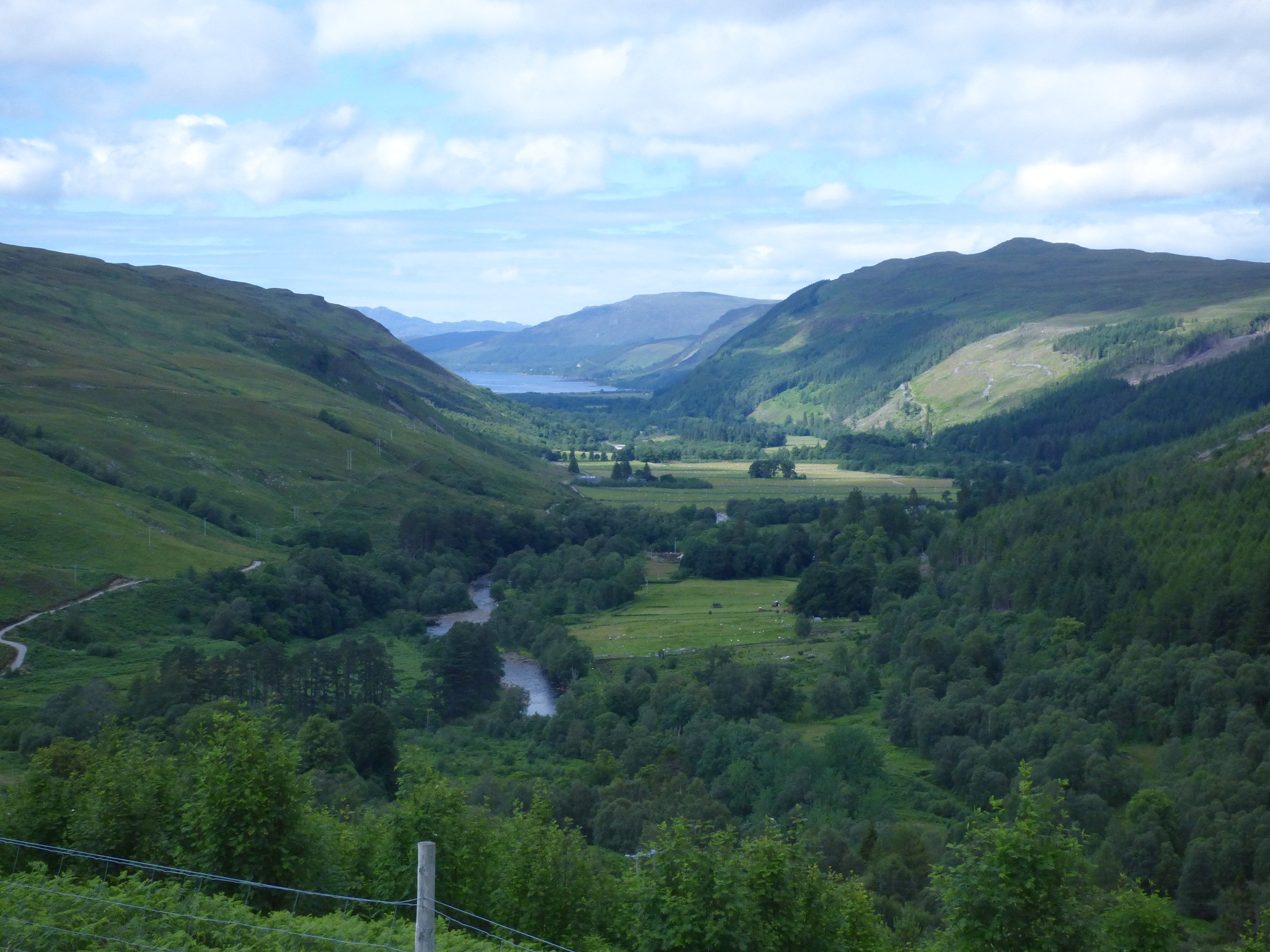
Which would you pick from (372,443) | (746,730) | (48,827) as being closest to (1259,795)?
(746,730)

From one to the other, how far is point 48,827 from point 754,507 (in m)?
143

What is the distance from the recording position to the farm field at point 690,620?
333ft

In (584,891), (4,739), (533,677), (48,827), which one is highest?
(48,827)

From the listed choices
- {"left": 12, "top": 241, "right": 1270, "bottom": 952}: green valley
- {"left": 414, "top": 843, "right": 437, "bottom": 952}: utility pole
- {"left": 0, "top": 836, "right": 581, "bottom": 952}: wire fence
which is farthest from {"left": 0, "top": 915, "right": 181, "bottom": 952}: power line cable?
{"left": 414, "top": 843, "right": 437, "bottom": 952}: utility pole

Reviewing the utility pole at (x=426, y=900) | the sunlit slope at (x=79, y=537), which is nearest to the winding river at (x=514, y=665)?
the sunlit slope at (x=79, y=537)

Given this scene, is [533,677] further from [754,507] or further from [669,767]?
[754,507]

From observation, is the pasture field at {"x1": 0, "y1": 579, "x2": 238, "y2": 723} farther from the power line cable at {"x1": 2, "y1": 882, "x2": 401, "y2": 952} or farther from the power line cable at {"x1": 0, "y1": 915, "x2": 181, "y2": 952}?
the power line cable at {"x1": 0, "y1": 915, "x2": 181, "y2": 952}

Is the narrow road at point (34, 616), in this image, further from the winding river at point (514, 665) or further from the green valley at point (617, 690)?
the winding river at point (514, 665)

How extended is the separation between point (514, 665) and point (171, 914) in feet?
257

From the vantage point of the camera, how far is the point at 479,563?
136 metres

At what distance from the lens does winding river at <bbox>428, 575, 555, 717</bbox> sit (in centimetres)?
8862

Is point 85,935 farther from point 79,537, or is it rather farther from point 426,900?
point 79,537

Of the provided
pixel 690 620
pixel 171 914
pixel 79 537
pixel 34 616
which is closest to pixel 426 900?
pixel 171 914

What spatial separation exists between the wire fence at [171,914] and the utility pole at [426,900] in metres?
3.52
